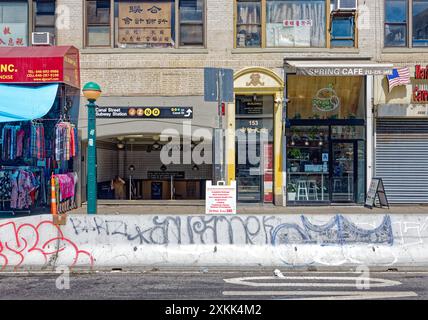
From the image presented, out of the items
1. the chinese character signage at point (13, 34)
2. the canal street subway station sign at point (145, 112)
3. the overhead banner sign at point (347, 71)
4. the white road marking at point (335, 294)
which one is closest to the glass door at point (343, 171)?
the overhead banner sign at point (347, 71)

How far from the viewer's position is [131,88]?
15227 mm

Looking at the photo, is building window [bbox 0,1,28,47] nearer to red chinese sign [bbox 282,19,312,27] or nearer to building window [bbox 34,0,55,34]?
building window [bbox 34,0,55,34]

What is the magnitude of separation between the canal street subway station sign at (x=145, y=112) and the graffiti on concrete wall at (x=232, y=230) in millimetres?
6592

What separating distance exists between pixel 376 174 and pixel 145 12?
938 cm

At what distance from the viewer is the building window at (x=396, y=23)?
15277 millimetres

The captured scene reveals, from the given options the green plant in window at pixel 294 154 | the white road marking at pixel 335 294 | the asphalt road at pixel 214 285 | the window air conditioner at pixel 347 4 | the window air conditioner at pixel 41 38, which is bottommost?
the asphalt road at pixel 214 285

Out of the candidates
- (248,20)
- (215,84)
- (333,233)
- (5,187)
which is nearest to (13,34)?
(5,187)

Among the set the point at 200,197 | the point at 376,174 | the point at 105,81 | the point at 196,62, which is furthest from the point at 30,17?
the point at 376,174

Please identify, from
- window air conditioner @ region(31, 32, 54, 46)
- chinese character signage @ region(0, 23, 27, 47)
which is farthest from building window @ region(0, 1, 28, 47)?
window air conditioner @ region(31, 32, 54, 46)

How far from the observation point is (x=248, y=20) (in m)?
15.4

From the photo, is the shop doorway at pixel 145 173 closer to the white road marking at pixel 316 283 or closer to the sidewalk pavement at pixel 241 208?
the sidewalk pavement at pixel 241 208

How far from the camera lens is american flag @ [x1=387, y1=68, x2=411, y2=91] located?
14805 mm

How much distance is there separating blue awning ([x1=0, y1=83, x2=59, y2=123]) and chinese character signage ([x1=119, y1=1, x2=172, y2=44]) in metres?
3.18

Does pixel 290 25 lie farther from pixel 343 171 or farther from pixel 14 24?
pixel 14 24
